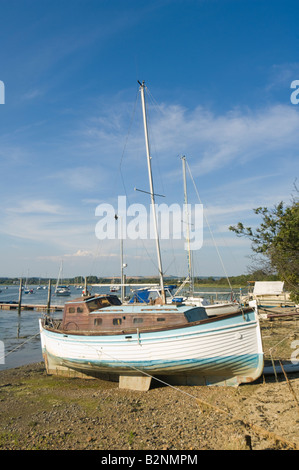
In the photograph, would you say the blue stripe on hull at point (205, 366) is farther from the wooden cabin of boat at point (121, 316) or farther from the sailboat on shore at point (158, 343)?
the wooden cabin of boat at point (121, 316)

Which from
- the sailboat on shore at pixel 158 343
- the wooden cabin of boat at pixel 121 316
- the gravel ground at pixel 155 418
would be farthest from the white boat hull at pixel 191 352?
the gravel ground at pixel 155 418

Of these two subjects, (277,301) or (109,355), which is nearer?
(109,355)

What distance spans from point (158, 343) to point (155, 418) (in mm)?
2841

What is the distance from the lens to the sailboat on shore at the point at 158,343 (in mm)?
11203

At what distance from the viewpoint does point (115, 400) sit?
1147 cm

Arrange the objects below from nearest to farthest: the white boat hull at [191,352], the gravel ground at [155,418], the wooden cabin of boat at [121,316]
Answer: the gravel ground at [155,418] < the white boat hull at [191,352] < the wooden cabin of boat at [121,316]

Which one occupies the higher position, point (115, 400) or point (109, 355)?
point (109, 355)

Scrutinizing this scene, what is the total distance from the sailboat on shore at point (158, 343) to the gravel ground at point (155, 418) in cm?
69

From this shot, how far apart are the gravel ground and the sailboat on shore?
2.26 feet

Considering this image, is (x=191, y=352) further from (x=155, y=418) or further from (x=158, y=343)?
(x=155, y=418)

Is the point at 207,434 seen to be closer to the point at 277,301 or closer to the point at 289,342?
the point at 289,342
